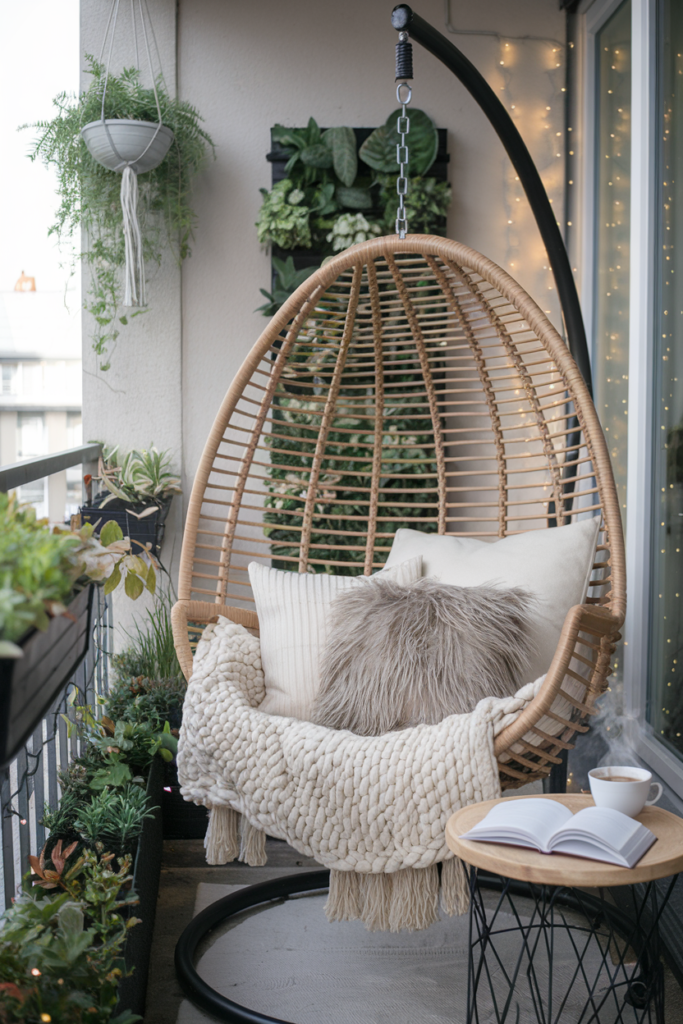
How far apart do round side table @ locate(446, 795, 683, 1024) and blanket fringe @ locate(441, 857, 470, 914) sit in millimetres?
39

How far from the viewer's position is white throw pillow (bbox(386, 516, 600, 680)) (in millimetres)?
1677

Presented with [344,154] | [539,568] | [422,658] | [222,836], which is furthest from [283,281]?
[222,836]

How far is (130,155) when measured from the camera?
261 centimetres

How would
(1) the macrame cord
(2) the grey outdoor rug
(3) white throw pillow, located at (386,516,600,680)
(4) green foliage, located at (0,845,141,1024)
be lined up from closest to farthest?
(4) green foliage, located at (0,845,141,1024), (2) the grey outdoor rug, (3) white throw pillow, located at (386,516,600,680), (1) the macrame cord

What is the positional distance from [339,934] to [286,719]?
56cm

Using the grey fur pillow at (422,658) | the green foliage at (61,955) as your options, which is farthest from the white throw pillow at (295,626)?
the green foliage at (61,955)

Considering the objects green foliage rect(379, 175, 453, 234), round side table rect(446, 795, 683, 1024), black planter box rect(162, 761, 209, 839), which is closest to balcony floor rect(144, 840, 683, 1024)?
black planter box rect(162, 761, 209, 839)

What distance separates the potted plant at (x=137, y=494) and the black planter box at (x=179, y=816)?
2.27 ft

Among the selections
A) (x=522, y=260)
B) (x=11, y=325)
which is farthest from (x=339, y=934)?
(x=11, y=325)

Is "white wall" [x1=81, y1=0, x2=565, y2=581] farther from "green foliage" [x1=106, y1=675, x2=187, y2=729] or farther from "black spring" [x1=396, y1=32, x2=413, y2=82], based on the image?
"black spring" [x1=396, y1=32, x2=413, y2=82]

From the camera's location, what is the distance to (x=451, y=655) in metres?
1.57

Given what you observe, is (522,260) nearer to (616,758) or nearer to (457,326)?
(457,326)

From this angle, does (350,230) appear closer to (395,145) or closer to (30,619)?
(395,145)

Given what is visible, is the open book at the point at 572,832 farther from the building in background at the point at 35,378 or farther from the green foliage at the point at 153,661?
the building in background at the point at 35,378
